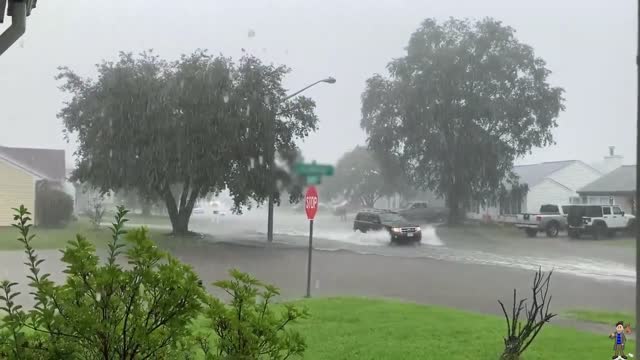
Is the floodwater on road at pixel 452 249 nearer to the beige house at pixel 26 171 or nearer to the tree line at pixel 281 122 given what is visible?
the tree line at pixel 281 122

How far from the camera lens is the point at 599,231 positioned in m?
24.8

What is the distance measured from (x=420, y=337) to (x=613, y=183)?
28.7 m

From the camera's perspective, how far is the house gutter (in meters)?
3.16

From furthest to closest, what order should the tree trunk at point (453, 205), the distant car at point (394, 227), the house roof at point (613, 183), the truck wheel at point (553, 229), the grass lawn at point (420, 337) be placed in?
the house roof at point (613, 183) < the tree trunk at point (453, 205) < the truck wheel at point (553, 229) < the distant car at point (394, 227) < the grass lawn at point (420, 337)

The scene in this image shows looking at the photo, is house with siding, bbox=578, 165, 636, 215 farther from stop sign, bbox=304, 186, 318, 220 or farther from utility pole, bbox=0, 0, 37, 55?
utility pole, bbox=0, 0, 37, 55

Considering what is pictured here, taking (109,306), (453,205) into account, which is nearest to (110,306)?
(109,306)

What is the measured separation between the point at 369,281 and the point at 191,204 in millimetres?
8979

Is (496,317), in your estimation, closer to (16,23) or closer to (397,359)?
(397,359)

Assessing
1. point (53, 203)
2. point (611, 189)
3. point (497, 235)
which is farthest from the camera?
point (611, 189)

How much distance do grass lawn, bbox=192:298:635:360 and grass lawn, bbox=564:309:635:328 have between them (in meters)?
1.04

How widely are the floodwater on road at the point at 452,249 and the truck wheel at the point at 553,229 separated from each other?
3258 mm

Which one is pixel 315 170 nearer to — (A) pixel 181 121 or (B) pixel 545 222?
(A) pixel 181 121

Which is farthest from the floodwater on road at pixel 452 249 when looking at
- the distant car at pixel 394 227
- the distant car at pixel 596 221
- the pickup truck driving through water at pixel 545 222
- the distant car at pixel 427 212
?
the pickup truck driving through water at pixel 545 222

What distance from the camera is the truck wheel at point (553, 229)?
85.1ft
